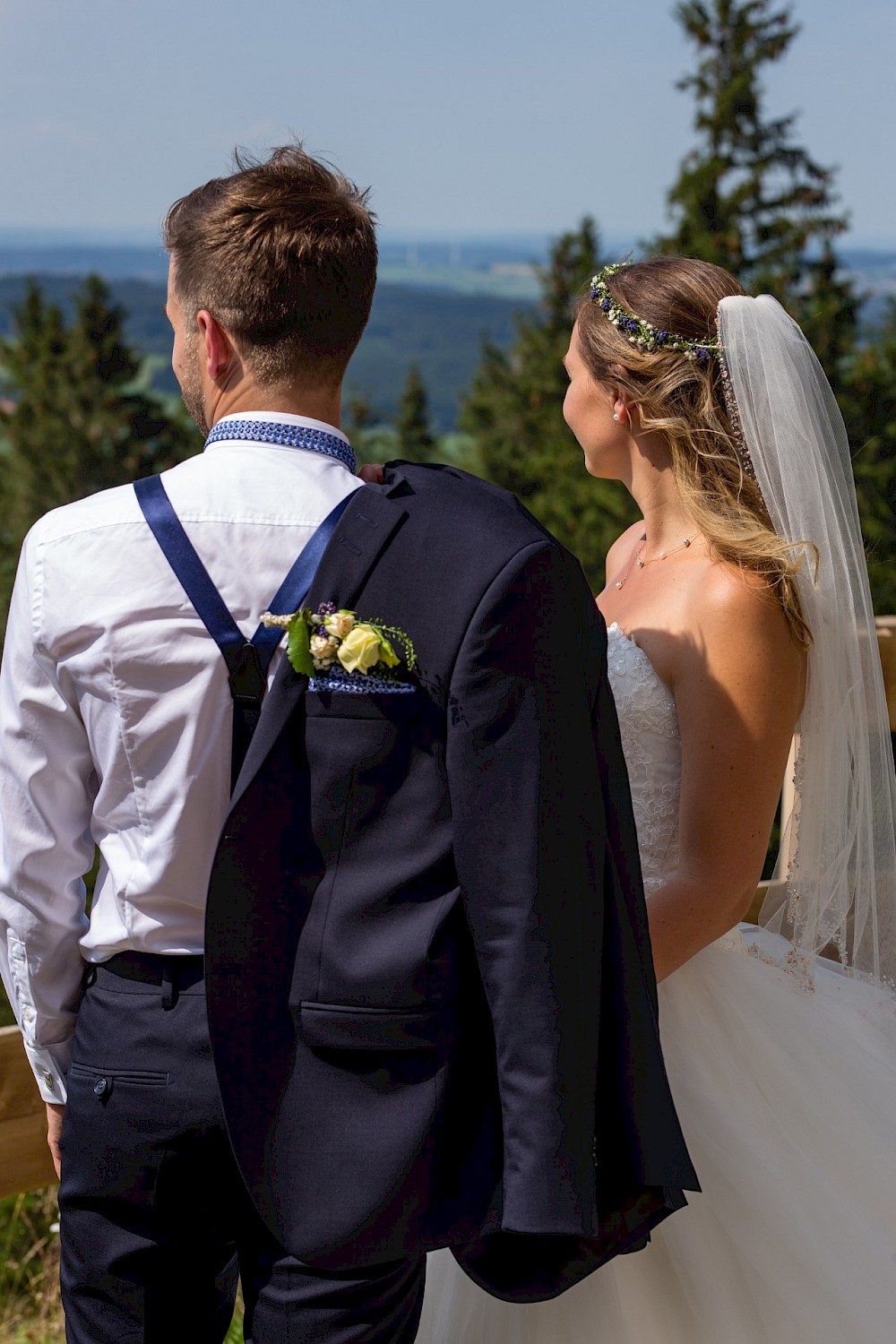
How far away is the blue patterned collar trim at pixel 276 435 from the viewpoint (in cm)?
158

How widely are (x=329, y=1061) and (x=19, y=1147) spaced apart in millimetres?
1225

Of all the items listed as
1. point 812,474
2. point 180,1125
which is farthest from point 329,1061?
point 812,474

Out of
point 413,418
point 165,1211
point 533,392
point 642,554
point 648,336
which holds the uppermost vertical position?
point 648,336

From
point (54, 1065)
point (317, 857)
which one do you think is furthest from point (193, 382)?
point (54, 1065)

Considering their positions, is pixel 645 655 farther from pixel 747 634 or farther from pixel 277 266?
pixel 277 266

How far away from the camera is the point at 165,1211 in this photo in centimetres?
160

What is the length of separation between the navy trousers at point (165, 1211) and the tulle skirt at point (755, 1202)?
0.50 m

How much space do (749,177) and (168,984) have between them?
12.6 m

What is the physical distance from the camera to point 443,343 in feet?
167

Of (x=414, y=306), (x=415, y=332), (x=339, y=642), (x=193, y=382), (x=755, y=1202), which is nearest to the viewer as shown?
(x=339, y=642)

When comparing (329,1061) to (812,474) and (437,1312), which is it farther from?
(812,474)

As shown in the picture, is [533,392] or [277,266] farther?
[533,392]

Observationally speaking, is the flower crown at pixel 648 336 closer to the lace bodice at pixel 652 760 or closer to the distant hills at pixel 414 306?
the lace bodice at pixel 652 760

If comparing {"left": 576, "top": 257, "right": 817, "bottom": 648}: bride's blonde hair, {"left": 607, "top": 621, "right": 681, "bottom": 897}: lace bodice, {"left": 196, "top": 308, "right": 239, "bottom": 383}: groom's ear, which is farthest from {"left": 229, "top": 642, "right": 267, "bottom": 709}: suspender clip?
{"left": 576, "top": 257, "right": 817, "bottom": 648}: bride's blonde hair
